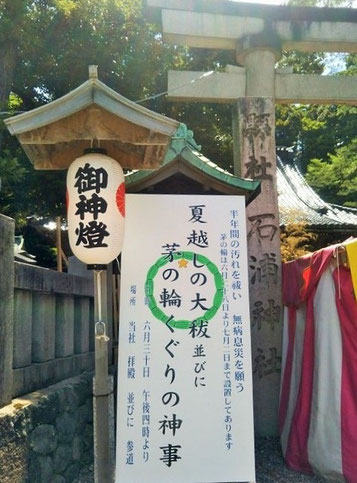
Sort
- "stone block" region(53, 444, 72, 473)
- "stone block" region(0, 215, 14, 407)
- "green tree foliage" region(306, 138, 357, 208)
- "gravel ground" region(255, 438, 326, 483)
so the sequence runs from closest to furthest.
→ "stone block" region(0, 215, 14, 407), "stone block" region(53, 444, 72, 473), "gravel ground" region(255, 438, 326, 483), "green tree foliage" region(306, 138, 357, 208)

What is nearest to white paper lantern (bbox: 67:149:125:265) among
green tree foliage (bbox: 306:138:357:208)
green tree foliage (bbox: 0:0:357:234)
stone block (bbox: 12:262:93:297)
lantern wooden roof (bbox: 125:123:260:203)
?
stone block (bbox: 12:262:93:297)

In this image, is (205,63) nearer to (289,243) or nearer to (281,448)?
(289,243)

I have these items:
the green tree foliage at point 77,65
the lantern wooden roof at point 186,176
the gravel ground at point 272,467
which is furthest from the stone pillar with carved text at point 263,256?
the green tree foliage at point 77,65

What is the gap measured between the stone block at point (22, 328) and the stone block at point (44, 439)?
0.51 m

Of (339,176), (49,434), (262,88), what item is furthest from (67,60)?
(339,176)

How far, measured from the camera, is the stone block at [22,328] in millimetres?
3664

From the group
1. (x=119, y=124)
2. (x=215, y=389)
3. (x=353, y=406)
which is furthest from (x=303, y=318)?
(x=119, y=124)

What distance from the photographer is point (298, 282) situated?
17.6ft

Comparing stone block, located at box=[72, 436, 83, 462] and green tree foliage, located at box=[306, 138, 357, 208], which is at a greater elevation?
green tree foliage, located at box=[306, 138, 357, 208]

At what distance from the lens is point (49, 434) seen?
366cm

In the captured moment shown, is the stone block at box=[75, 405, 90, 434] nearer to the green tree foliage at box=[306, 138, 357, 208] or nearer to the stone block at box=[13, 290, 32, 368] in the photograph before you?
the stone block at box=[13, 290, 32, 368]

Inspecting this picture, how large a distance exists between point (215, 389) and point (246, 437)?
0.48m

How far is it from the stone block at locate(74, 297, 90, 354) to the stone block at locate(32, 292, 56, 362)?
0.78m

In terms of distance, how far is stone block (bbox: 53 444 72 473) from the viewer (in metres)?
3.80
